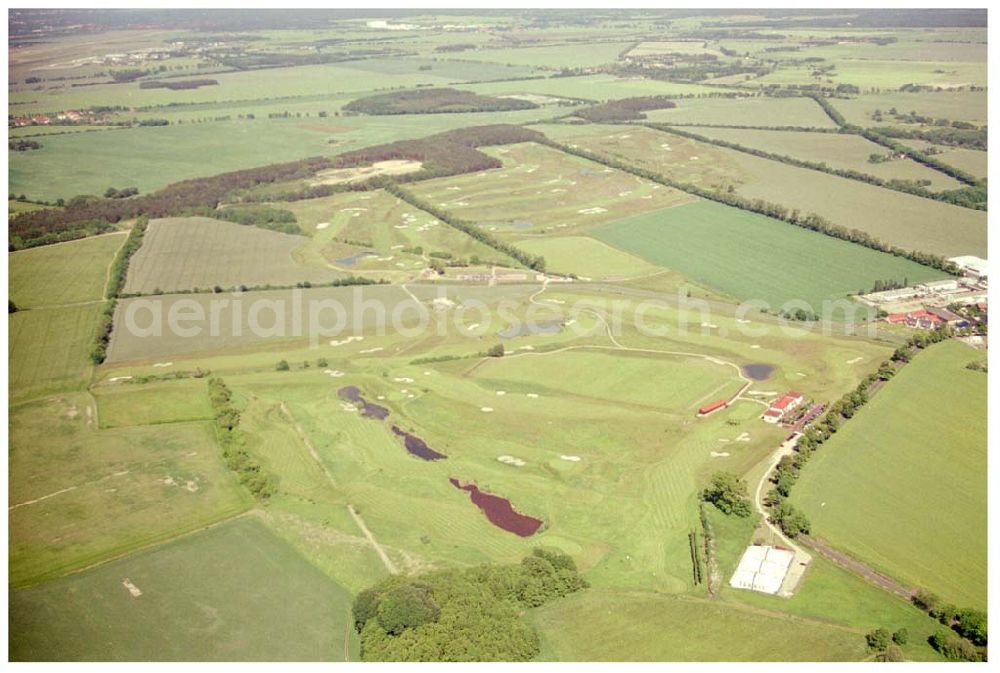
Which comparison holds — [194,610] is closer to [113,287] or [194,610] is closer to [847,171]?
[113,287]

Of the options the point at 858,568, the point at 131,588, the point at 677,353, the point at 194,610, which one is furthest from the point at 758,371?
the point at 131,588

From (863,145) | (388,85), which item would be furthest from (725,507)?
(388,85)

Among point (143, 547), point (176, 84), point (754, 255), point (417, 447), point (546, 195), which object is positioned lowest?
point (417, 447)

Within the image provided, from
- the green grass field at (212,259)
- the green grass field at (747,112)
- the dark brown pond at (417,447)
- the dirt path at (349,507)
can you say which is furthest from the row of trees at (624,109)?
the dark brown pond at (417,447)

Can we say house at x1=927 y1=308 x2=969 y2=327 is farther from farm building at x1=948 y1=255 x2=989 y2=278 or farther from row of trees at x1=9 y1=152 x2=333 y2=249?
row of trees at x1=9 y1=152 x2=333 y2=249

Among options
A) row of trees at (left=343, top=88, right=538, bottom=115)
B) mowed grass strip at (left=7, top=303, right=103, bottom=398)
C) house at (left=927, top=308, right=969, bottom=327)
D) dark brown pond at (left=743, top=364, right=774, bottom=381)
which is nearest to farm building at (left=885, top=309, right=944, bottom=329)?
house at (left=927, top=308, right=969, bottom=327)

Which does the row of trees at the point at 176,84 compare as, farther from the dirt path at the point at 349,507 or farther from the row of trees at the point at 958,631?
the row of trees at the point at 958,631
